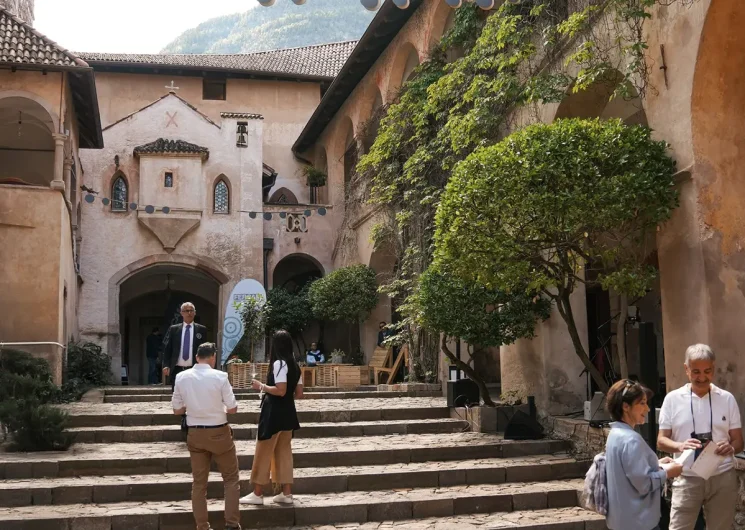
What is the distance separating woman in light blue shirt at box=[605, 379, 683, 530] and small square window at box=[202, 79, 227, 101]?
2426 centimetres

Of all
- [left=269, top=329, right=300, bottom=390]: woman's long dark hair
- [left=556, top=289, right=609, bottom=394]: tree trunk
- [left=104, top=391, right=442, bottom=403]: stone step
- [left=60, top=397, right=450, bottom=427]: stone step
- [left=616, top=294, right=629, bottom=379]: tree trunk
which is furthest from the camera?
[left=104, top=391, right=442, bottom=403]: stone step

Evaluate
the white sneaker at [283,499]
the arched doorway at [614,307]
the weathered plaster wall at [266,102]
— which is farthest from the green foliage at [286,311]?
the white sneaker at [283,499]

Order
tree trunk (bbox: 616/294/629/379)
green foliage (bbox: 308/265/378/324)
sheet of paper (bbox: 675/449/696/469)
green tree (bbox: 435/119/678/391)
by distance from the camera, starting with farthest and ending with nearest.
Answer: green foliage (bbox: 308/265/378/324) → tree trunk (bbox: 616/294/629/379) → green tree (bbox: 435/119/678/391) → sheet of paper (bbox: 675/449/696/469)

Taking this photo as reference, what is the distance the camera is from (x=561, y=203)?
8367 mm

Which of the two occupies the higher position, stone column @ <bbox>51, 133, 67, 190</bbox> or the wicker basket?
stone column @ <bbox>51, 133, 67, 190</bbox>

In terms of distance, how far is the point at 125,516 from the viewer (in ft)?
25.9

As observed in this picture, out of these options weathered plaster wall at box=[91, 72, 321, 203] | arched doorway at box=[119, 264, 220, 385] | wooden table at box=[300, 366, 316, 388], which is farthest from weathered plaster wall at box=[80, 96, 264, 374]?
wooden table at box=[300, 366, 316, 388]

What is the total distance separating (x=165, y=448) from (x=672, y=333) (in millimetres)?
6197

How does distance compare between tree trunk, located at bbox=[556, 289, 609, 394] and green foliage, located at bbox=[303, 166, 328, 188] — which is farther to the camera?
green foliage, located at bbox=[303, 166, 328, 188]

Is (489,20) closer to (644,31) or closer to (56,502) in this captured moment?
(644,31)

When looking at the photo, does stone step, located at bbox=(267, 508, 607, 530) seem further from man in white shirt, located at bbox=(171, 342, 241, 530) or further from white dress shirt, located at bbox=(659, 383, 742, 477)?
white dress shirt, located at bbox=(659, 383, 742, 477)

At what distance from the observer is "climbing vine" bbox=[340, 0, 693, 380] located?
10023 millimetres

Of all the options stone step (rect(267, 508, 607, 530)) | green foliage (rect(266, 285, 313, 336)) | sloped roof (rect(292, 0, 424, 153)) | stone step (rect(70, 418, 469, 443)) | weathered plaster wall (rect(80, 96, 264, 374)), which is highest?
sloped roof (rect(292, 0, 424, 153))

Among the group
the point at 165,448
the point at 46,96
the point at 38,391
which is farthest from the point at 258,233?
the point at 165,448
